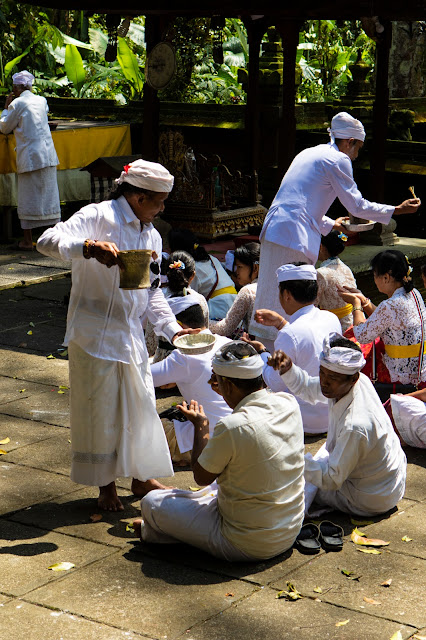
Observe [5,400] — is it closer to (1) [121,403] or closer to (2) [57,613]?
(1) [121,403]

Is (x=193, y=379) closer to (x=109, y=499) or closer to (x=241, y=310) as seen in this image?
(x=109, y=499)

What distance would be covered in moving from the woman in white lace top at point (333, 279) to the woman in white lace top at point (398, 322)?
69 cm

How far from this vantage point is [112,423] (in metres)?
4.75

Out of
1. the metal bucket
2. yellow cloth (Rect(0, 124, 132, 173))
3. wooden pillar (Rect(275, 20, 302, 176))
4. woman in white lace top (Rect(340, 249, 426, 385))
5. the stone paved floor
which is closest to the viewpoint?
the stone paved floor

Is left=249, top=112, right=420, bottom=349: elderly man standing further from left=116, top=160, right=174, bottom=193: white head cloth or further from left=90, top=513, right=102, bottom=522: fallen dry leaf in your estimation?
left=90, top=513, right=102, bottom=522: fallen dry leaf

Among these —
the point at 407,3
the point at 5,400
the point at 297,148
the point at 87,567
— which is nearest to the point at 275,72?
the point at 297,148

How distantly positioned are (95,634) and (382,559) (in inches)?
54.7

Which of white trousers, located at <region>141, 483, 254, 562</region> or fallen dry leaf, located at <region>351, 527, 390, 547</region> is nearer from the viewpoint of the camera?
white trousers, located at <region>141, 483, 254, 562</region>

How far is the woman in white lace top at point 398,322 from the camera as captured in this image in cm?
611

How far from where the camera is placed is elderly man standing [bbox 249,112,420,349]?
6602mm

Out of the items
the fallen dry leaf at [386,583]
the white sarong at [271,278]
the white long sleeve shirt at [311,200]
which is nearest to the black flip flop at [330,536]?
the fallen dry leaf at [386,583]

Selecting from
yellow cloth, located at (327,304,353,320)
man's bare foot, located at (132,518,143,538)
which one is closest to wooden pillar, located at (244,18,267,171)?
yellow cloth, located at (327,304,353,320)

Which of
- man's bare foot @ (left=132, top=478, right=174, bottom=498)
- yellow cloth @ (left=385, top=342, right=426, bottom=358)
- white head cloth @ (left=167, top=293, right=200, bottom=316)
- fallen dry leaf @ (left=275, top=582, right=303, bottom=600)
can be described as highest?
white head cloth @ (left=167, top=293, right=200, bottom=316)

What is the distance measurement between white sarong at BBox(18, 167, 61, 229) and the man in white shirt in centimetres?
642
